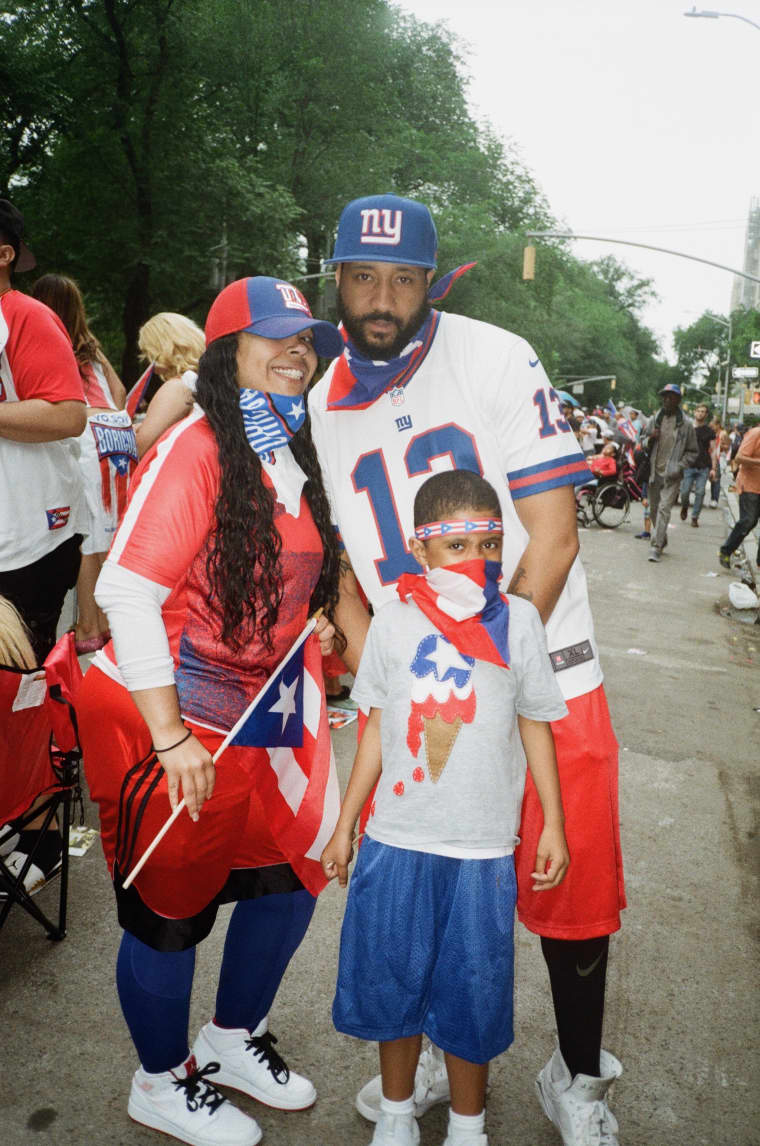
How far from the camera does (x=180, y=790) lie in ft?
7.05

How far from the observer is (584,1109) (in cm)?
248

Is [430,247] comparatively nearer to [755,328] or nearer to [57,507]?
[57,507]

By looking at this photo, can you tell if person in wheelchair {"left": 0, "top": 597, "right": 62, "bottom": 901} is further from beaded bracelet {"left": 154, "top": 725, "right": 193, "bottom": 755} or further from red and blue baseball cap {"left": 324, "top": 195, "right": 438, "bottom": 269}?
red and blue baseball cap {"left": 324, "top": 195, "right": 438, "bottom": 269}

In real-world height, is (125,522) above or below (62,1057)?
above

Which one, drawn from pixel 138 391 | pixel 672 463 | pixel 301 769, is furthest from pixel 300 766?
pixel 672 463

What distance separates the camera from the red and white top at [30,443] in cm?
326

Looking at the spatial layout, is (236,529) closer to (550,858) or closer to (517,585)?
(517,585)

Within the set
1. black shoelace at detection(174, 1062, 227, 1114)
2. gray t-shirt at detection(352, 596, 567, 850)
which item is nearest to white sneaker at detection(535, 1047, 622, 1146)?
gray t-shirt at detection(352, 596, 567, 850)

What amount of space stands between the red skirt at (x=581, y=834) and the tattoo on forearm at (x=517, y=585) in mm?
273

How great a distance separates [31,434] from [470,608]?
5.83ft

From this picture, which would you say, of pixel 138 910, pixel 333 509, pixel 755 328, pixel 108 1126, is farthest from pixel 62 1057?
pixel 755 328

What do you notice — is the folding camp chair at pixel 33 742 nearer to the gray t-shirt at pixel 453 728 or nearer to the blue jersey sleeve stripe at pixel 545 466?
the gray t-shirt at pixel 453 728

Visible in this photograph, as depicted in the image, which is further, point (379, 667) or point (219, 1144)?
point (219, 1144)

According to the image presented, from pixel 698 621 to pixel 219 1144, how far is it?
7.83m
